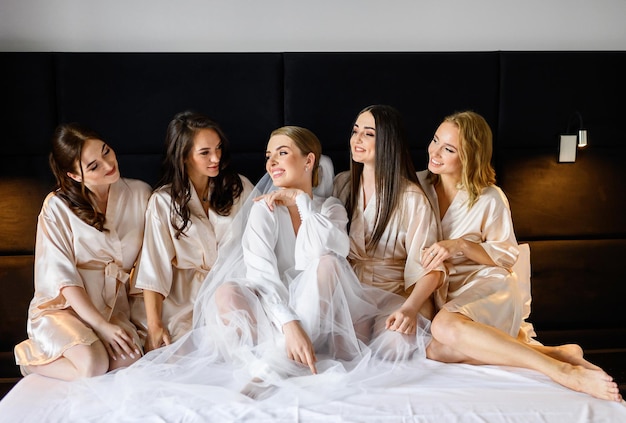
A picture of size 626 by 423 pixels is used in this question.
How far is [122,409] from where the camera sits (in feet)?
6.22

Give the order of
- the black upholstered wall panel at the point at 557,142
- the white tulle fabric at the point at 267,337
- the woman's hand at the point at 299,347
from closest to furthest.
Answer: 1. the white tulle fabric at the point at 267,337
2. the woman's hand at the point at 299,347
3. the black upholstered wall panel at the point at 557,142

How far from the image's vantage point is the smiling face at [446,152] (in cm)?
252

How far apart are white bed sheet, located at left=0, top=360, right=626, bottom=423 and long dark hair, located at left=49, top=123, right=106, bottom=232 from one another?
684 millimetres

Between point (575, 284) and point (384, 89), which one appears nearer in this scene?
point (384, 89)

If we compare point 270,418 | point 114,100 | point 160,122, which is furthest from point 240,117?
point 270,418

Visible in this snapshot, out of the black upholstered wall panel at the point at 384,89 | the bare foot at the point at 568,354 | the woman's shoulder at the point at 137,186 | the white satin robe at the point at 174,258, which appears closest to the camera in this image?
the bare foot at the point at 568,354

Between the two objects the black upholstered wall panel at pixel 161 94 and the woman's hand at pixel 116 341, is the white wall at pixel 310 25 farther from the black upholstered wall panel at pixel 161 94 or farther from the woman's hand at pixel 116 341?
the woman's hand at pixel 116 341

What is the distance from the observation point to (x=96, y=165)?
7.90 feet

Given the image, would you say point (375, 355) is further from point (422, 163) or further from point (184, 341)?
point (422, 163)

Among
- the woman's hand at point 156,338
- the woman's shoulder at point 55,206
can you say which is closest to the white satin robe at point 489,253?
the woman's hand at point 156,338

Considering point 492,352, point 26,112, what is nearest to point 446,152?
point 492,352

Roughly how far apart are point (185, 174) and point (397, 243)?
0.93m

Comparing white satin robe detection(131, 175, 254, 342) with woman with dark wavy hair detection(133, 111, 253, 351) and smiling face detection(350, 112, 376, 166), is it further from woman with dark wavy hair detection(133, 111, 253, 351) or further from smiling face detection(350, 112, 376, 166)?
smiling face detection(350, 112, 376, 166)

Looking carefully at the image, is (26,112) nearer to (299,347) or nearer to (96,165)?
(96,165)
